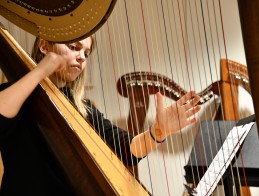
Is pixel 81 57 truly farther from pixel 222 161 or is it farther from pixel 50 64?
pixel 222 161

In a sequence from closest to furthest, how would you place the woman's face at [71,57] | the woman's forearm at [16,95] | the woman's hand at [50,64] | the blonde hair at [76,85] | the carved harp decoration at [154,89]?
the woman's forearm at [16,95] < the woman's hand at [50,64] < the woman's face at [71,57] < the blonde hair at [76,85] < the carved harp decoration at [154,89]

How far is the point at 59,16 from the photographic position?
0.94 meters

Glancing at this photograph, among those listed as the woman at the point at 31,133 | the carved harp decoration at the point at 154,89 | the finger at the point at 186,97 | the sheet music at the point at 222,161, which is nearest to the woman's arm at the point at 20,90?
the woman at the point at 31,133

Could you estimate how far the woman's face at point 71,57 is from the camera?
1.30 metres

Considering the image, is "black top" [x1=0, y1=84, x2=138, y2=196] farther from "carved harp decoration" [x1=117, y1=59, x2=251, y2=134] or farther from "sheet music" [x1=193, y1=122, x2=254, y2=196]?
"carved harp decoration" [x1=117, y1=59, x2=251, y2=134]

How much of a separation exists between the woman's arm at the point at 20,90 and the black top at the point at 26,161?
0.09 feet

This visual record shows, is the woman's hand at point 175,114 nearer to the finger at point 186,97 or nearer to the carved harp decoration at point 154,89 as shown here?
the finger at point 186,97

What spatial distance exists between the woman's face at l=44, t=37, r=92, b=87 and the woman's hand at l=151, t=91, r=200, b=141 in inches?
14.0

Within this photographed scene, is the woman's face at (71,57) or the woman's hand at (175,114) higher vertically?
the woman's face at (71,57)

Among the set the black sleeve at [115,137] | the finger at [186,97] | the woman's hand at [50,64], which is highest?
the woman's hand at [50,64]

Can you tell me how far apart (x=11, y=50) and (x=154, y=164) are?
1.56 metres

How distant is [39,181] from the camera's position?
3.57ft

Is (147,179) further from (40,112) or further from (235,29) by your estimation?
(40,112)

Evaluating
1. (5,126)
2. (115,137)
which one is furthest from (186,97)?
(5,126)
